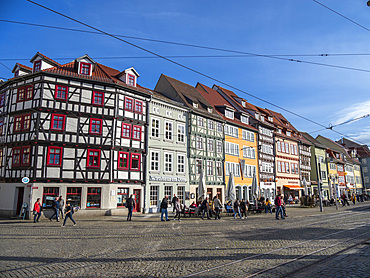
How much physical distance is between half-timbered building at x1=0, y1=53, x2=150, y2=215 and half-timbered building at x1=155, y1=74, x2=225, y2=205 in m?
7.26

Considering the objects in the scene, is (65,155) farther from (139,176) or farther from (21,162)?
(139,176)

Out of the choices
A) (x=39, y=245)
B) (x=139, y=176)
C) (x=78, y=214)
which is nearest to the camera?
(x=39, y=245)

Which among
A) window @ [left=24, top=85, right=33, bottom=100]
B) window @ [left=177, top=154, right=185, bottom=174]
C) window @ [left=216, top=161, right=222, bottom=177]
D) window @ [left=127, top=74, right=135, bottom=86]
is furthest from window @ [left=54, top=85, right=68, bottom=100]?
window @ [left=216, top=161, right=222, bottom=177]

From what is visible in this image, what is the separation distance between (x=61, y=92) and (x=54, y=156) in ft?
17.7

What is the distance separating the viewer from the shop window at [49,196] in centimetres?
2241

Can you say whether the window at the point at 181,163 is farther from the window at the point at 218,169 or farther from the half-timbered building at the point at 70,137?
the window at the point at 218,169

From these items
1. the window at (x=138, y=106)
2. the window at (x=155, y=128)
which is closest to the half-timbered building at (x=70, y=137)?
the window at (x=138, y=106)

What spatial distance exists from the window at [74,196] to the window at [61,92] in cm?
754

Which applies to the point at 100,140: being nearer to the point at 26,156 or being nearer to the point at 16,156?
the point at 26,156

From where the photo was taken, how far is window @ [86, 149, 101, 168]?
24.3 metres

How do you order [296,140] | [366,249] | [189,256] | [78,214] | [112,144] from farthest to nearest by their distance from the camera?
[296,140], [112,144], [78,214], [366,249], [189,256]

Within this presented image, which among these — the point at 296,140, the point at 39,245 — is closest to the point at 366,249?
the point at 39,245

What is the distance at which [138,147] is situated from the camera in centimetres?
2738

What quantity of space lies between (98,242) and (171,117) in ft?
68.1
